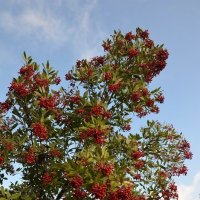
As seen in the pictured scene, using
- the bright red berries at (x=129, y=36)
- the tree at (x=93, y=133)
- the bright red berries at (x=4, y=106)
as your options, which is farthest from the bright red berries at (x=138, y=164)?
the bright red berries at (x=129, y=36)

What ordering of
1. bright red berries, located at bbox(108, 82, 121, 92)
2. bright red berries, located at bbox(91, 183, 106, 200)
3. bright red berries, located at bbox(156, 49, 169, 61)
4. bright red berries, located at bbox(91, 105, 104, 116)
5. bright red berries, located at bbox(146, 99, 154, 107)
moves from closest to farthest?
bright red berries, located at bbox(91, 183, 106, 200)
bright red berries, located at bbox(91, 105, 104, 116)
bright red berries, located at bbox(108, 82, 121, 92)
bright red berries, located at bbox(146, 99, 154, 107)
bright red berries, located at bbox(156, 49, 169, 61)

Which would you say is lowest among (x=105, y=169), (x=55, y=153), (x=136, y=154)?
(x=105, y=169)

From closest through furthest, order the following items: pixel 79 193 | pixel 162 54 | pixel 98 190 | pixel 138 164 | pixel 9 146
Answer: pixel 98 190 < pixel 79 193 < pixel 9 146 < pixel 138 164 < pixel 162 54

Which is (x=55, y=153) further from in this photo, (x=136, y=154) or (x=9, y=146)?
(x=136, y=154)

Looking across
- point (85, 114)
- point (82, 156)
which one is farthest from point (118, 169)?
point (85, 114)

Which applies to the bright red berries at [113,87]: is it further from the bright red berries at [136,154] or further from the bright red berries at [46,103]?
the bright red berries at [136,154]

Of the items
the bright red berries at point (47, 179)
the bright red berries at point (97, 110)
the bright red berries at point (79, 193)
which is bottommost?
the bright red berries at point (79, 193)

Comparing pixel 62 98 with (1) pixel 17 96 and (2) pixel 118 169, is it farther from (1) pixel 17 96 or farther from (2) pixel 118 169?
(2) pixel 118 169

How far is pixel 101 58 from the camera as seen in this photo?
15.3 m

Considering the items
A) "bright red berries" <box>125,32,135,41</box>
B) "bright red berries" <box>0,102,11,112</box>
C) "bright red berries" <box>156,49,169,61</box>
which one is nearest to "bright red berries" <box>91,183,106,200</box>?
"bright red berries" <box>0,102,11,112</box>

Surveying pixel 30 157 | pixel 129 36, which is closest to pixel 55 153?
pixel 30 157

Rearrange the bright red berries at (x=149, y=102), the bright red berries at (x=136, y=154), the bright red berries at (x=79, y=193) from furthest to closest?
the bright red berries at (x=149, y=102)
the bright red berries at (x=136, y=154)
the bright red berries at (x=79, y=193)

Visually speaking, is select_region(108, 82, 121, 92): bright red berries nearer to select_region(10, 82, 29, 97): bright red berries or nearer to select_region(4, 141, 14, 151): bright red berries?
select_region(10, 82, 29, 97): bright red berries

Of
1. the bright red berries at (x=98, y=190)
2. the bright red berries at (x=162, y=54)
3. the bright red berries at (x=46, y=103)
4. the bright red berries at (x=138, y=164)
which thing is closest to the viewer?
the bright red berries at (x=98, y=190)
